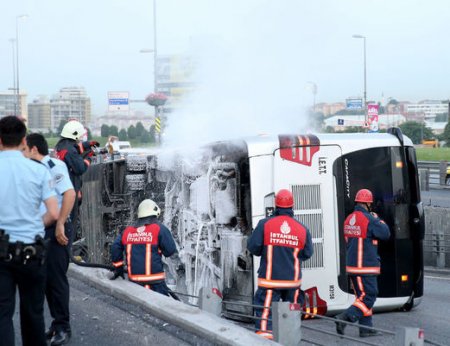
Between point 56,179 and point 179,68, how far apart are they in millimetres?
15302

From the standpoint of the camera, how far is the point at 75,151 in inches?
285

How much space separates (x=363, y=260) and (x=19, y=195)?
4.83 metres

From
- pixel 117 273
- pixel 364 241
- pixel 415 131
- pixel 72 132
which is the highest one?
pixel 415 131

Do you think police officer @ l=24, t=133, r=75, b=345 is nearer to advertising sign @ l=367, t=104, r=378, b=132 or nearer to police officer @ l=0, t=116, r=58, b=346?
police officer @ l=0, t=116, r=58, b=346

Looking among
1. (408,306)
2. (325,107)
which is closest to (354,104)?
(325,107)

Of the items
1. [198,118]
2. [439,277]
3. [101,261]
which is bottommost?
[439,277]

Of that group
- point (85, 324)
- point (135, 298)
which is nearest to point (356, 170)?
point (135, 298)

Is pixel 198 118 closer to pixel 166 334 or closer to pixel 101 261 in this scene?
pixel 101 261

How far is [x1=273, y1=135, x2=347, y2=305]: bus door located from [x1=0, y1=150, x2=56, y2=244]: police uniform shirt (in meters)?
4.46

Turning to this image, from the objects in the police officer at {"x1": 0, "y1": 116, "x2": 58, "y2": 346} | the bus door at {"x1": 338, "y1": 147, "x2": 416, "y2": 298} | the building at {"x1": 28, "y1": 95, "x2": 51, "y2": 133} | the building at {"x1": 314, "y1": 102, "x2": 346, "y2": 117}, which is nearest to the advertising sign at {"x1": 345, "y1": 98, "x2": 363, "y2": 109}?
the building at {"x1": 314, "y1": 102, "x2": 346, "y2": 117}

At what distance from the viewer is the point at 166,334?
6195mm

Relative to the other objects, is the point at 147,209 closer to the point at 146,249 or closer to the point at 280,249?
the point at 146,249

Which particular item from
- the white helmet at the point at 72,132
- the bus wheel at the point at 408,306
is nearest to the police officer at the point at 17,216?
the white helmet at the point at 72,132

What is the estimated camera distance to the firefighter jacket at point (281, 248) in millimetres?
7441
